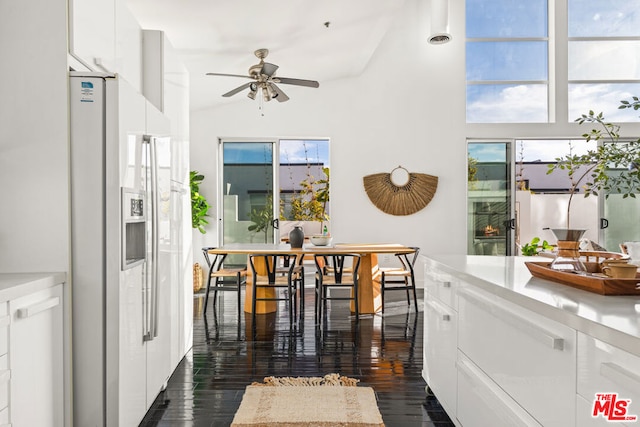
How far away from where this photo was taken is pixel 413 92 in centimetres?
666

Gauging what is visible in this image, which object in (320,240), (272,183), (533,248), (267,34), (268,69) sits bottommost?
(533,248)

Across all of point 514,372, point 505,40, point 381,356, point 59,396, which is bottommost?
point 381,356

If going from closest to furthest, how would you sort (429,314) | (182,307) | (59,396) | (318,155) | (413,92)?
(59,396) → (429,314) → (182,307) → (413,92) → (318,155)

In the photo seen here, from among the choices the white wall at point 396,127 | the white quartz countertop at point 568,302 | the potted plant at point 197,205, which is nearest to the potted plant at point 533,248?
the white wall at point 396,127

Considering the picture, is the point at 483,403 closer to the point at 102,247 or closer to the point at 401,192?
the point at 102,247

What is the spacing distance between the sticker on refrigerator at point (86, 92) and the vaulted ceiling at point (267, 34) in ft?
4.98

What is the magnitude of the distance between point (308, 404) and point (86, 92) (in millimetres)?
2012

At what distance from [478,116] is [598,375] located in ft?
19.9

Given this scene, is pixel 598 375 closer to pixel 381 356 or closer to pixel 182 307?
pixel 381 356

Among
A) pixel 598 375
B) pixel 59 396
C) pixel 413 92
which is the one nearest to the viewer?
pixel 598 375

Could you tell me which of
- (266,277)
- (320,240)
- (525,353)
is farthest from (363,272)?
(525,353)

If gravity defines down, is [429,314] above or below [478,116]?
below

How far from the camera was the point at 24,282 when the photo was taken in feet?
5.80

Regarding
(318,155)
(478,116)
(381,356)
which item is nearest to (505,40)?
(478,116)
